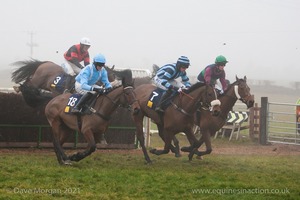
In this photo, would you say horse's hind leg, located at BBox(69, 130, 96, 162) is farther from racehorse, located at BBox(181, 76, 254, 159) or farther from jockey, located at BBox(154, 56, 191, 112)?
racehorse, located at BBox(181, 76, 254, 159)

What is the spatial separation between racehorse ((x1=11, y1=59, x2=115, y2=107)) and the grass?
1.30 m

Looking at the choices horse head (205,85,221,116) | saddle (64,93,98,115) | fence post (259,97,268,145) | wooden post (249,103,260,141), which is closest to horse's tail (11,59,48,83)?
saddle (64,93,98,115)

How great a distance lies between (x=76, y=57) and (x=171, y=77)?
2483mm

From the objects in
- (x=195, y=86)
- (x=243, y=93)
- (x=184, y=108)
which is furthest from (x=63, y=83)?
(x=243, y=93)

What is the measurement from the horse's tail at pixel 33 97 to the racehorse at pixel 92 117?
1272 mm

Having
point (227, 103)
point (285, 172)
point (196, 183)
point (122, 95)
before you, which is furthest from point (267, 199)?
point (227, 103)

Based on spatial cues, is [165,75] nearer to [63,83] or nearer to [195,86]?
[195,86]

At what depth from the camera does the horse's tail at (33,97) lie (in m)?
11.6

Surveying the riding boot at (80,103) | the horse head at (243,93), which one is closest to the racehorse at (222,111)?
the horse head at (243,93)

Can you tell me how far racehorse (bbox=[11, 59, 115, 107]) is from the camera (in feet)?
38.2

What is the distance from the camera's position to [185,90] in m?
10.9

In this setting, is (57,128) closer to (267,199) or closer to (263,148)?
(267,199)

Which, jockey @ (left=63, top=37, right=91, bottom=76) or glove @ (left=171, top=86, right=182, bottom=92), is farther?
jockey @ (left=63, top=37, right=91, bottom=76)

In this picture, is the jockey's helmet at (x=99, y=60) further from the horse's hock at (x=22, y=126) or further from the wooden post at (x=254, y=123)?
the wooden post at (x=254, y=123)
